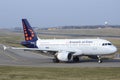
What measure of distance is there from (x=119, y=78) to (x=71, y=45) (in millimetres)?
22170

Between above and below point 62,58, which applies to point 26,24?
above

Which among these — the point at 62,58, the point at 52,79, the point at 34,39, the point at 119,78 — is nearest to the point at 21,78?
the point at 52,79

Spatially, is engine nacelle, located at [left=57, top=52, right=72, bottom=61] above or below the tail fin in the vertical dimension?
below

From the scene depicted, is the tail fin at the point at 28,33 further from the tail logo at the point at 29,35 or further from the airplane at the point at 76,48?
the airplane at the point at 76,48

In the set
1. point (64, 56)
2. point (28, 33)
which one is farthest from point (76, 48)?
point (28, 33)

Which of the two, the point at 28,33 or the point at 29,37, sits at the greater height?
the point at 28,33

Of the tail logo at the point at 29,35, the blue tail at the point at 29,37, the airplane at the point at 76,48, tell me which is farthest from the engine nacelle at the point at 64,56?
the tail logo at the point at 29,35

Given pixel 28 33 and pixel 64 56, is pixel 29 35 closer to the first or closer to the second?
pixel 28 33

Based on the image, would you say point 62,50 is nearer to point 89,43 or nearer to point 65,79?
point 89,43

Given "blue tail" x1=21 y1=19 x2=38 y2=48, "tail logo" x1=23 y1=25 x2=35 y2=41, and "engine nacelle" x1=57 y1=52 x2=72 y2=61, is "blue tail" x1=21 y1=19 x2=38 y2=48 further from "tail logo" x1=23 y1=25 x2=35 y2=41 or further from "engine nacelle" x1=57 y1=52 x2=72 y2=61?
"engine nacelle" x1=57 y1=52 x2=72 y2=61

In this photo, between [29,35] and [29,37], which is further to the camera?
[29,35]

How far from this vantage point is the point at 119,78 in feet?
95.2

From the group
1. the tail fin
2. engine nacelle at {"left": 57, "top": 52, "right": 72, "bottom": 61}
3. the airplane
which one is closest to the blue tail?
the tail fin

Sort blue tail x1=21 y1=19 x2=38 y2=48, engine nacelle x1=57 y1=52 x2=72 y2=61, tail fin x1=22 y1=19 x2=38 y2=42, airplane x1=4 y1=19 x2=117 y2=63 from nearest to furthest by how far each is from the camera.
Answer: airplane x1=4 y1=19 x2=117 y2=63
engine nacelle x1=57 y1=52 x2=72 y2=61
blue tail x1=21 y1=19 x2=38 y2=48
tail fin x1=22 y1=19 x2=38 y2=42
